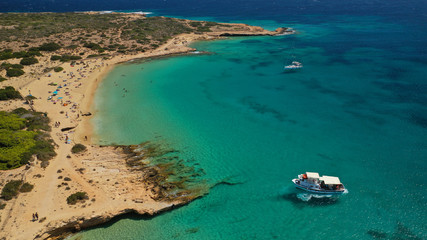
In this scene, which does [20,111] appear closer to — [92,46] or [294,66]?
[92,46]

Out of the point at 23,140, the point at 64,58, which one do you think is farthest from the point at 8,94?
the point at 64,58

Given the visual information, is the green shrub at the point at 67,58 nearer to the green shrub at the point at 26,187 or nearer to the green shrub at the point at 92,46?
the green shrub at the point at 92,46

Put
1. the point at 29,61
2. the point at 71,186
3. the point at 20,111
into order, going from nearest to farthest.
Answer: the point at 71,186 → the point at 20,111 → the point at 29,61

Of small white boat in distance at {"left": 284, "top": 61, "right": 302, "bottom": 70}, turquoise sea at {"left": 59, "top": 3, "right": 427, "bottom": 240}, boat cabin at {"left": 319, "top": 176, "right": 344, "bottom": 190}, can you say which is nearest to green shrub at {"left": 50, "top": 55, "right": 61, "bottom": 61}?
turquoise sea at {"left": 59, "top": 3, "right": 427, "bottom": 240}

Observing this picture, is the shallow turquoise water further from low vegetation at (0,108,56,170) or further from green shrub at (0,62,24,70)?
A: green shrub at (0,62,24,70)

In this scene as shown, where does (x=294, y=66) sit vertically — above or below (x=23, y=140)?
above
